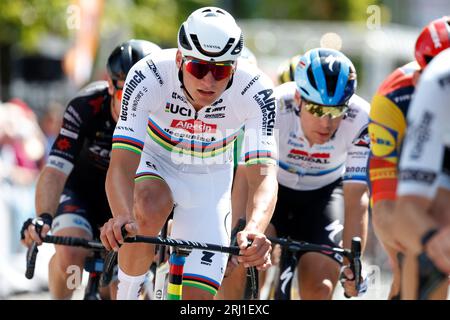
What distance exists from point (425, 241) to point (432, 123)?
51 cm

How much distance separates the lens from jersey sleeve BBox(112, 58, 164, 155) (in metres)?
6.06

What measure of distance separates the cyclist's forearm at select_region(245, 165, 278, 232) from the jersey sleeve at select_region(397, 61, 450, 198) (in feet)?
5.17

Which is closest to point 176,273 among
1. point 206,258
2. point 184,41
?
point 206,258

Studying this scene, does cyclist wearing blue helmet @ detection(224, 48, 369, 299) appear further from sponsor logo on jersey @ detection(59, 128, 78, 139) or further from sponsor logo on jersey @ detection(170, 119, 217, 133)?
sponsor logo on jersey @ detection(59, 128, 78, 139)

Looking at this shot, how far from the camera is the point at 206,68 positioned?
6062mm

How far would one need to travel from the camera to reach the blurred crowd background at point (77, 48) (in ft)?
42.7

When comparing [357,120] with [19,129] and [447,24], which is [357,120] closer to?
[447,24]

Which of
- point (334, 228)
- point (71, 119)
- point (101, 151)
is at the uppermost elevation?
point (71, 119)

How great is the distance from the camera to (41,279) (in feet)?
42.2

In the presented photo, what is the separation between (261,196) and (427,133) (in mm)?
1896

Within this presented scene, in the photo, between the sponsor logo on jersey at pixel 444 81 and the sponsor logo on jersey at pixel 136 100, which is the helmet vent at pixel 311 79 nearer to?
the sponsor logo on jersey at pixel 136 100

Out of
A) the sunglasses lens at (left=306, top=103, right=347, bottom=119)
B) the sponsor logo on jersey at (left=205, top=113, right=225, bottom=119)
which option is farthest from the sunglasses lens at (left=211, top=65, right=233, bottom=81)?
the sunglasses lens at (left=306, top=103, right=347, bottom=119)

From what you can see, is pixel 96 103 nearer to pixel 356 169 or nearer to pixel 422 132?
pixel 356 169

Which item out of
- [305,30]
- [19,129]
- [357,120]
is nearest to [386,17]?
[305,30]
